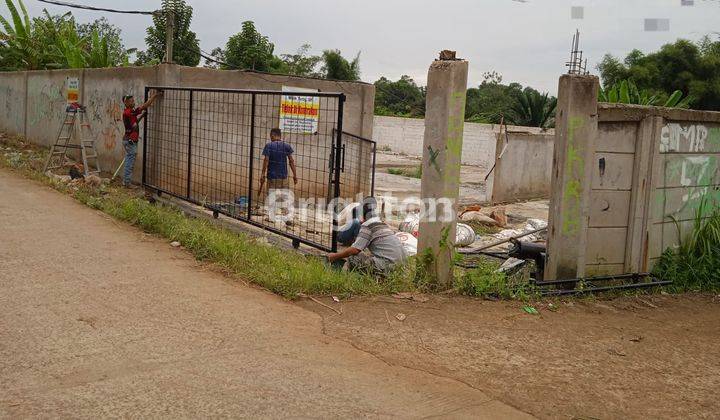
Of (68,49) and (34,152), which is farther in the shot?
(68,49)

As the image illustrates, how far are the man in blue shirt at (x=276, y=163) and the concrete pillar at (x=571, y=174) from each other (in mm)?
4244

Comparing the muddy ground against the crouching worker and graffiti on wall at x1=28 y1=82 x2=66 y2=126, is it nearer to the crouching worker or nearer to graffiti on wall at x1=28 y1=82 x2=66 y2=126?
the crouching worker

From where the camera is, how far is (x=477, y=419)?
3846 millimetres

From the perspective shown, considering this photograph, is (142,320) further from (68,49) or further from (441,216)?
(68,49)

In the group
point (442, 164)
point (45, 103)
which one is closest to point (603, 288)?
point (442, 164)

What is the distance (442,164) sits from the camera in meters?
6.41

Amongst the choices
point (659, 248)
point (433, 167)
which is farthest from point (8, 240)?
point (659, 248)

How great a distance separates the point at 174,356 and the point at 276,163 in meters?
6.23

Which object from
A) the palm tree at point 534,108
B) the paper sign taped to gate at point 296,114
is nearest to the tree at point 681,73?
the palm tree at point 534,108

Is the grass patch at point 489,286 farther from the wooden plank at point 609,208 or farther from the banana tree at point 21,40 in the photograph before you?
Result: the banana tree at point 21,40

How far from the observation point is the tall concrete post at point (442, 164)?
637 centimetres

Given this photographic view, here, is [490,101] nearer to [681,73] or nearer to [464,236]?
[681,73]

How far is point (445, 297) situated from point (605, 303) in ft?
5.73

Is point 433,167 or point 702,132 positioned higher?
point 702,132
